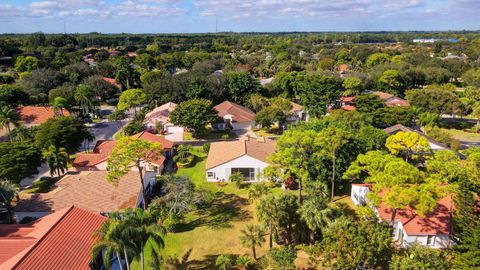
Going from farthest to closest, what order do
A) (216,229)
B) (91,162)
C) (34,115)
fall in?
(34,115) → (91,162) → (216,229)

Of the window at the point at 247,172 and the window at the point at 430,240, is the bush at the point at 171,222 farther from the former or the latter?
the window at the point at 430,240

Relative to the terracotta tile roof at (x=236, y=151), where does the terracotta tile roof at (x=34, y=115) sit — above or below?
above

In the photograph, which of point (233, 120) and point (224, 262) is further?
point (233, 120)

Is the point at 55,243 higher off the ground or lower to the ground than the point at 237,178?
higher

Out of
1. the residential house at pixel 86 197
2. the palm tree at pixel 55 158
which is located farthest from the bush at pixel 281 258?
the palm tree at pixel 55 158

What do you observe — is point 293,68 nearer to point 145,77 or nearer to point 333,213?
point 145,77

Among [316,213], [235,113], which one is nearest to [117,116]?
[235,113]

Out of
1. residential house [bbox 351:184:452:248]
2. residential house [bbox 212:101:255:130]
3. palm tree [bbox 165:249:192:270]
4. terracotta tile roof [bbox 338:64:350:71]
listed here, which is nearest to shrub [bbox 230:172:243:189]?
palm tree [bbox 165:249:192:270]

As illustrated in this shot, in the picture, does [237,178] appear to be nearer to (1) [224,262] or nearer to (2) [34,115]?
(1) [224,262]
